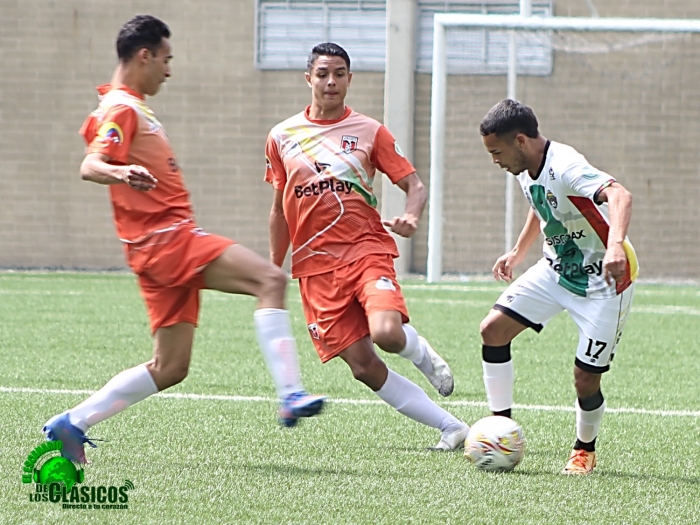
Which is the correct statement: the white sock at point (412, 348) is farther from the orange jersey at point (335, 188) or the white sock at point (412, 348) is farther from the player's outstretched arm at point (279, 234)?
the player's outstretched arm at point (279, 234)

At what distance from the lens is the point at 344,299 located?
510 centimetres

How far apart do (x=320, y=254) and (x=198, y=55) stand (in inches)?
486

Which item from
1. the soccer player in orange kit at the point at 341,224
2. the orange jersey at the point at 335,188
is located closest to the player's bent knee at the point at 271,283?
the soccer player in orange kit at the point at 341,224

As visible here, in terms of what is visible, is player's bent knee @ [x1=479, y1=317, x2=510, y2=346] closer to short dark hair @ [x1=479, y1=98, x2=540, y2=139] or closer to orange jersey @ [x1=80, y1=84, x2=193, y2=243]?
short dark hair @ [x1=479, y1=98, x2=540, y2=139]

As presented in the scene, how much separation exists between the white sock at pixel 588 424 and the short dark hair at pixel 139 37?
241 cm

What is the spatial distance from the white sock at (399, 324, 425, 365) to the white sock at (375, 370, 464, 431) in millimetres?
154

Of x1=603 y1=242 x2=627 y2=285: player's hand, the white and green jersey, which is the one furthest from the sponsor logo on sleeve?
x1=603 y1=242 x2=627 y2=285: player's hand

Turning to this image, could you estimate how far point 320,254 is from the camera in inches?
205

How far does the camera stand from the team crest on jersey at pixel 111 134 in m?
4.36

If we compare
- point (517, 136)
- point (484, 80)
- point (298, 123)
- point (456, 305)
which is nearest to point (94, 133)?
point (298, 123)

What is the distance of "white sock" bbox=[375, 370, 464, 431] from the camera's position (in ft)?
16.7

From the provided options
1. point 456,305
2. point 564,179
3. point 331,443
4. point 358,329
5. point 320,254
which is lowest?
point 456,305

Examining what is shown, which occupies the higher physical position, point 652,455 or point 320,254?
point 320,254

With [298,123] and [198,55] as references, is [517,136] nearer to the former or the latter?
[298,123]
